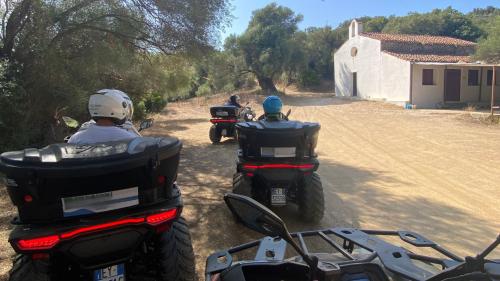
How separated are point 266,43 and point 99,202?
3178 centimetres

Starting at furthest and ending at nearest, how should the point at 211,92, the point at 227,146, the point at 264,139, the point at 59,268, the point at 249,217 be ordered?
the point at 211,92 < the point at 227,146 < the point at 264,139 < the point at 59,268 < the point at 249,217

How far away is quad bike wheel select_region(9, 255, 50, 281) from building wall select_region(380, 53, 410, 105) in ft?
79.1

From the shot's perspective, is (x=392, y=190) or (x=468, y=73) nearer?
(x=392, y=190)

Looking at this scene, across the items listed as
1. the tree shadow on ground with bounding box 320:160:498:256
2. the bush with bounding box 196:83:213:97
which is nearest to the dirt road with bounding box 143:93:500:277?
the tree shadow on ground with bounding box 320:160:498:256

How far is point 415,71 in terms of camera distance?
80.0 ft

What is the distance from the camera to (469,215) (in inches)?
219

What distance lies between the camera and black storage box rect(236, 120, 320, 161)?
4.95 m

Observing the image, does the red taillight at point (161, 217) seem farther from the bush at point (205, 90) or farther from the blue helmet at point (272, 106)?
the bush at point (205, 90)

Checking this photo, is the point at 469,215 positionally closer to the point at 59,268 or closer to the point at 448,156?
the point at 448,156

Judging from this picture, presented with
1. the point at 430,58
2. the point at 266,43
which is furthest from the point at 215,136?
the point at 266,43

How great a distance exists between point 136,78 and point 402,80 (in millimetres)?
17665

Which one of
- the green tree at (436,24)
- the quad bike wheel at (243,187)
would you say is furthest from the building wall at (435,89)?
the green tree at (436,24)

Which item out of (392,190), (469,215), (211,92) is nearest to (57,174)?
(469,215)

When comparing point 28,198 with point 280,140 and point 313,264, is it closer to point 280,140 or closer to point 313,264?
point 313,264
